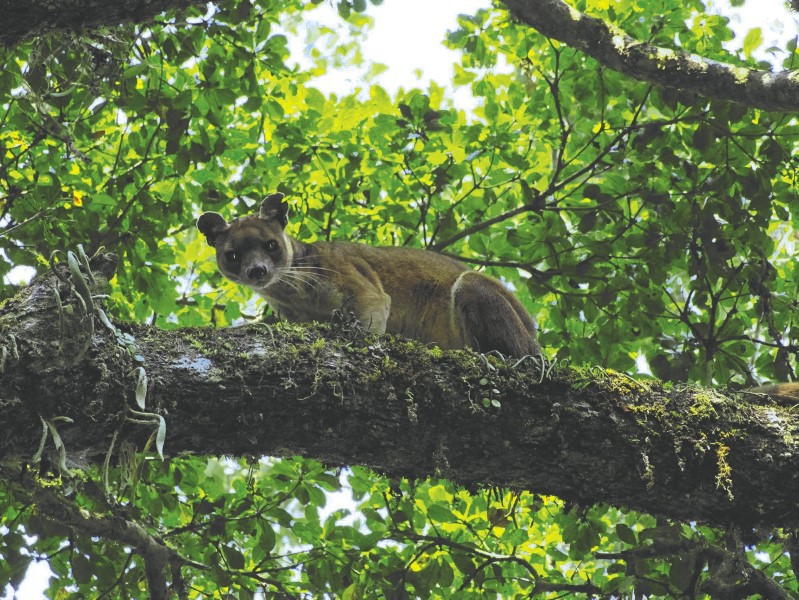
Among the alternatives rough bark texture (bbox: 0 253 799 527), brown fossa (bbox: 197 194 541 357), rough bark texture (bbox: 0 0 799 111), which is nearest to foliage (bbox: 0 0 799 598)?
brown fossa (bbox: 197 194 541 357)

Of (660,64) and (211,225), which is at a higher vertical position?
(211,225)

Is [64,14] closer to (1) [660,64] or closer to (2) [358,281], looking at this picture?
(2) [358,281]

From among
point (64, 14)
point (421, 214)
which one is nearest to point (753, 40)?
point (421, 214)

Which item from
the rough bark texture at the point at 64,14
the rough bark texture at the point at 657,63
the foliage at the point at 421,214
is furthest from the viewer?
the foliage at the point at 421,214

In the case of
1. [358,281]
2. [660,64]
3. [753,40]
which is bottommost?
[358,281]

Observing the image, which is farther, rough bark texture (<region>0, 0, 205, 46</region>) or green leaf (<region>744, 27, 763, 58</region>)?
green leaf (<region>744, 27, 763, 58</region>)

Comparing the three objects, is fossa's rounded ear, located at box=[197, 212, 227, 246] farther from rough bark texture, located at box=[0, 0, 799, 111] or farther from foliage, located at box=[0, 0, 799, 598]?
rough bark texture, located at box=[0, 0, 799, 111]

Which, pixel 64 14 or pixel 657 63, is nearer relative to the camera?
pixel 64 14

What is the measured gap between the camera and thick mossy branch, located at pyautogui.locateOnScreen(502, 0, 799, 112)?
17.1 ft

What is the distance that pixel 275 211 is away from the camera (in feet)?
26.0

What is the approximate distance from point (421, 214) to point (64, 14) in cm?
479

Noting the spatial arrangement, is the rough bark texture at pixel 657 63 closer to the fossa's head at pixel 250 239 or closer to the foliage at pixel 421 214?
the foliage at pixel 421 214

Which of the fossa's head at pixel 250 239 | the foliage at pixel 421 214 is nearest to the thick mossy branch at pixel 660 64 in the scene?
the foliage at pixel 421 214

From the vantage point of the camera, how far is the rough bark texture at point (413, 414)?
3289mm
